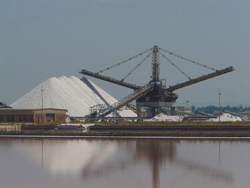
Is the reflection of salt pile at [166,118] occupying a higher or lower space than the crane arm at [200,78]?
lower

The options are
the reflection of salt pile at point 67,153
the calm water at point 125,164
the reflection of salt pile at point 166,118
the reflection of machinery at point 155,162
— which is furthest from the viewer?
the reflection of salt pile at point 166,118

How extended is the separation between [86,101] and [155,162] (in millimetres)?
63230

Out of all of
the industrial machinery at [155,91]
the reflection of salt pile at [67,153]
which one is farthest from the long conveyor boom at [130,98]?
the reflection of salt pile at [67,153]

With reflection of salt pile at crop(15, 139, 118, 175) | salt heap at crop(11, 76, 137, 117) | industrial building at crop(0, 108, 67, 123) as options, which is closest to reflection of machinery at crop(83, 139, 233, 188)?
reflection of salt pile at crop(15, 139, 118, 175)

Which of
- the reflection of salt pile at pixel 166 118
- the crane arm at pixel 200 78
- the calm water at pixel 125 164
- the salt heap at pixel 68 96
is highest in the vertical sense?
the crane arm at pixel 200 78

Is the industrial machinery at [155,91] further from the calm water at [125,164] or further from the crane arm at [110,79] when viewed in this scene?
the calm water at [125,164]

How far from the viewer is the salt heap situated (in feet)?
319

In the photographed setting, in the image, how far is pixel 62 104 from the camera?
98.4m

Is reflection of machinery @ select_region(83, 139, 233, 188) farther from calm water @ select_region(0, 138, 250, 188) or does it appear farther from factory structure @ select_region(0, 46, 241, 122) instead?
factory structure @ select_region(0, 46, 241, 122)

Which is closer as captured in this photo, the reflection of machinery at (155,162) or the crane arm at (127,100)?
the reflection of machinery at (155,162)

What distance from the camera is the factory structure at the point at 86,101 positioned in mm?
90000

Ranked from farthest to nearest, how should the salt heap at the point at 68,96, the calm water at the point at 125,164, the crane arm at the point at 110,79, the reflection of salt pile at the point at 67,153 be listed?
the crane arm at the point at 110,79, the salt heap at the point at 68,96, the reflection of salt pile at the point at 67,153, the calm water at the point at 125,164

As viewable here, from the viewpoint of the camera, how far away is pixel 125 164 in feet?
137

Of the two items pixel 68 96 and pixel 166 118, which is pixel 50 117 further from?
pixel 166 118
